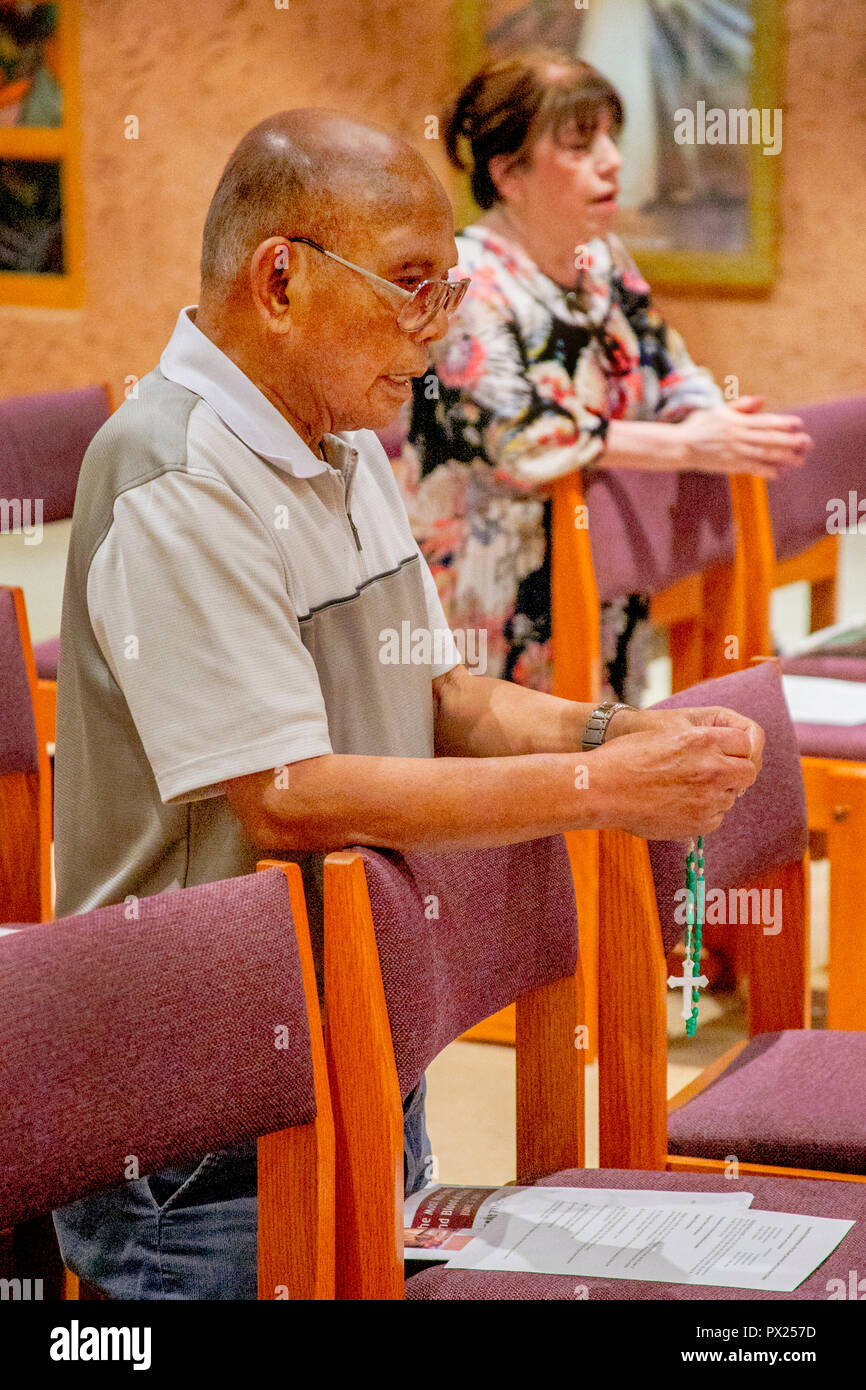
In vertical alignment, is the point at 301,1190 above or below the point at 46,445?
below

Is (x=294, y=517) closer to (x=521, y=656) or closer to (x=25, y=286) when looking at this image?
(x=521, y=656)

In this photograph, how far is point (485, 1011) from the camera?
5.18ft

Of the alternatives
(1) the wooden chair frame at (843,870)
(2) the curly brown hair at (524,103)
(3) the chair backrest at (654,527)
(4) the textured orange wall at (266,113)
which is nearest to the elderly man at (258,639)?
(1) the wooden chair frame at (843,870)

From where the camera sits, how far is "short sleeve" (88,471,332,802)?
50.9 inches

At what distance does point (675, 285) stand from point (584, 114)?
3.21 m

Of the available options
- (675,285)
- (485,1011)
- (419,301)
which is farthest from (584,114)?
(675,285)

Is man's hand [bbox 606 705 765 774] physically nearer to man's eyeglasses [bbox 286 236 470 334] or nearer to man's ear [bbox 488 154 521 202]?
man's eyeglasses [bbox 286 236 470 334]

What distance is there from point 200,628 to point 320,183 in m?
0.39

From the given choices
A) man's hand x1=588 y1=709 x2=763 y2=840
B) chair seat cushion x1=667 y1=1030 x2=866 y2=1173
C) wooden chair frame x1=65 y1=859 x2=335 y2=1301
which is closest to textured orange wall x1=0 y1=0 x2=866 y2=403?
chair seat cushion x1=667 y1=1030 x2=866 y2=1173

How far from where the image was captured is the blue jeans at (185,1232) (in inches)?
53.6

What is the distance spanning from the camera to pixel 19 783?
2451 millimetres

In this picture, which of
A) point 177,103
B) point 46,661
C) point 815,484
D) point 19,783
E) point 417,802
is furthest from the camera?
point 177,103

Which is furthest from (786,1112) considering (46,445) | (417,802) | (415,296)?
(46,445)

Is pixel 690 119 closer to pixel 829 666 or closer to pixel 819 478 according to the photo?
pixel 819 478
